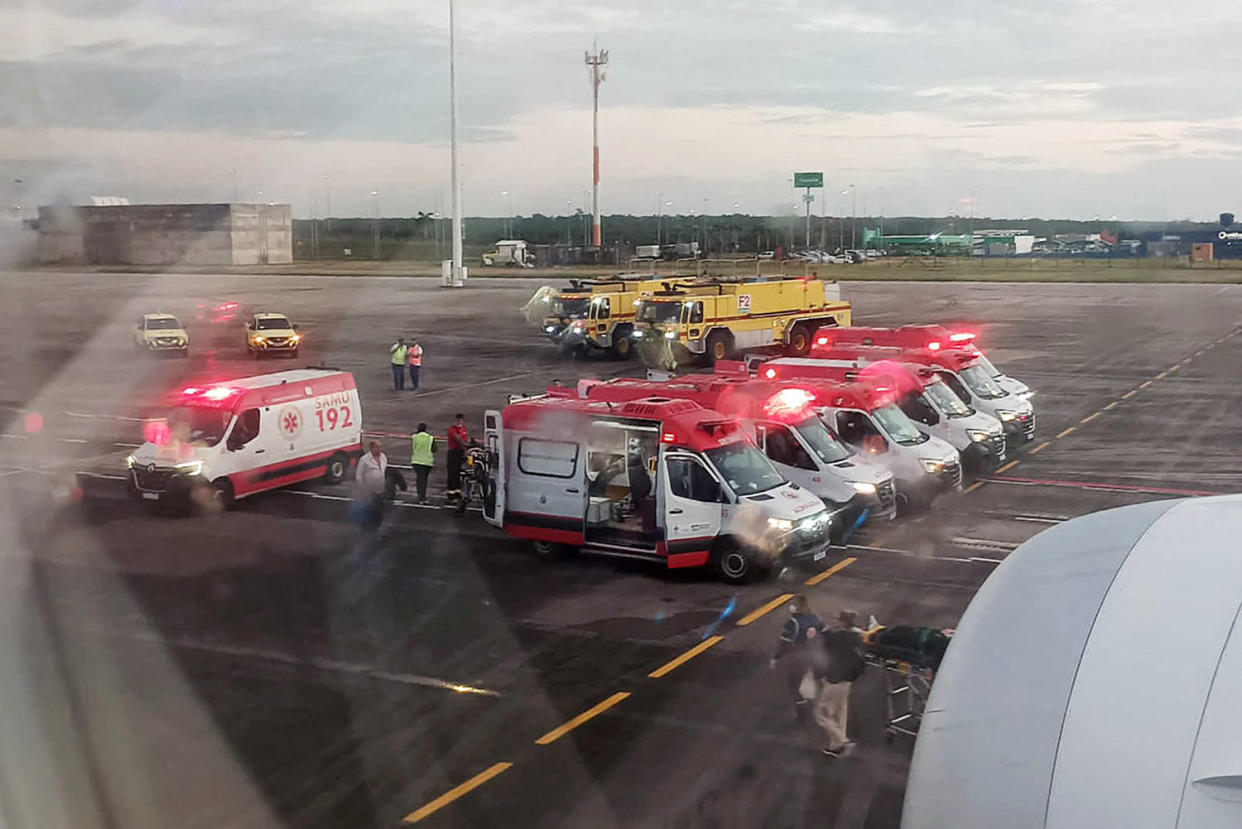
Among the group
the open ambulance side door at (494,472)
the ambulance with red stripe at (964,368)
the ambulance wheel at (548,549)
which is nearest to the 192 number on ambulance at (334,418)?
the open ambulance side door at (494,472)

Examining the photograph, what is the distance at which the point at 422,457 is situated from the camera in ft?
54.9

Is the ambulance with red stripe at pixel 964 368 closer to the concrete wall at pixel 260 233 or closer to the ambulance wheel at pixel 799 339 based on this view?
the concrete wall at pixel 260 233

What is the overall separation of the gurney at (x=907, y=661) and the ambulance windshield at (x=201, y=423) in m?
10.5

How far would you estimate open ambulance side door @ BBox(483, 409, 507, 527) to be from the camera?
14156mm

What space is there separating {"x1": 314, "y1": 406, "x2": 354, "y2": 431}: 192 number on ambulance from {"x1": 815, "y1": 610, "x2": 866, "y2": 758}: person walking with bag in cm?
1112

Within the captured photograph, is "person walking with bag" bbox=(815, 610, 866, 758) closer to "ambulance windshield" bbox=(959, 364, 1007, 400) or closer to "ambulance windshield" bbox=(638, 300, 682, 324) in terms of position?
"ambulance windshield" bbox=(959, 364, 1007, 400)

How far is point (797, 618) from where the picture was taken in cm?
902

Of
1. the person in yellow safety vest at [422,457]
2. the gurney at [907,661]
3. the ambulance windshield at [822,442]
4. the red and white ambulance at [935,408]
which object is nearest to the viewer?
the gurney at [907,661]

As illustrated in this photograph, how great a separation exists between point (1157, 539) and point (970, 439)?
1393 centimetres

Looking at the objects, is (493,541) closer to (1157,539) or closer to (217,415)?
(217,415)

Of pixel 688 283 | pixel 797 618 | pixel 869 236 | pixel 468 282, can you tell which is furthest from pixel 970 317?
pixel 869 236

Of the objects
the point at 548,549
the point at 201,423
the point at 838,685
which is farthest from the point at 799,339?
the point at 838,685

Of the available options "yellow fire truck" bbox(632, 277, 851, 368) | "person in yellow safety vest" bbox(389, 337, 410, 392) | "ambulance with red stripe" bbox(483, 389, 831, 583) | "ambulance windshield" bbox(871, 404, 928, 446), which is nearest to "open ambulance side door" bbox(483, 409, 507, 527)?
"ambulance with red stripe" bbox(483, 389, 831, 583)

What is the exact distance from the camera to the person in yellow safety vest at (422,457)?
16.7m
